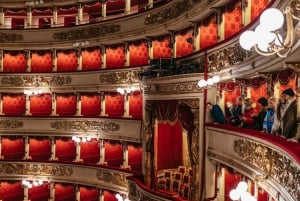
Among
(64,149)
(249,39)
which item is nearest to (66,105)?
(64,149)

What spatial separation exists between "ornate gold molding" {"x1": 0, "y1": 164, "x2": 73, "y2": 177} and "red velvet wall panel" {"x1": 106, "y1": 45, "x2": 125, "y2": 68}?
5.53 metres

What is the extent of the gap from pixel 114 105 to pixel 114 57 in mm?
2384

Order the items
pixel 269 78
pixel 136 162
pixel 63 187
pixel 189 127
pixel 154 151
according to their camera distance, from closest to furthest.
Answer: pixel 269 78, pixel 189 127, pixel 154 151, pixel 136 162, pixel 63 187

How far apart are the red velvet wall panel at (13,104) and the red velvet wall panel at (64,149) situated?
8.93 ft

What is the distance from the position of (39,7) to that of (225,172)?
15.2 metres

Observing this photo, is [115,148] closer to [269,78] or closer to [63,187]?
[63,187]

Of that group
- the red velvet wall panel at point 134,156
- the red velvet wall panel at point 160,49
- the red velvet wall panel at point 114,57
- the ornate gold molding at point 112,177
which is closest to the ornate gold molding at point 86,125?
the red velvet wall panel at point 134,156

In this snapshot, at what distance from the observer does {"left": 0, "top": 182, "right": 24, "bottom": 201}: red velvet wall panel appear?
22297 mm

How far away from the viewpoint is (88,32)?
69.4ft

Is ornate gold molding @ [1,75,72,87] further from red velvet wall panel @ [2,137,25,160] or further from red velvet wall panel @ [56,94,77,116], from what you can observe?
red velvet wall panel @ [2,137,25,160]

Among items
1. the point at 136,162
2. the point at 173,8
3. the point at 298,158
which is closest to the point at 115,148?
the point at 136,162

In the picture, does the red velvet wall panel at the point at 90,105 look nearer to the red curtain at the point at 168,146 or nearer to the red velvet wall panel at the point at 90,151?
the red velvet wall panel at the point at 90,151

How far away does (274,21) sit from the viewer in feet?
14.5

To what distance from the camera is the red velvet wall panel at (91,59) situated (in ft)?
72.3
